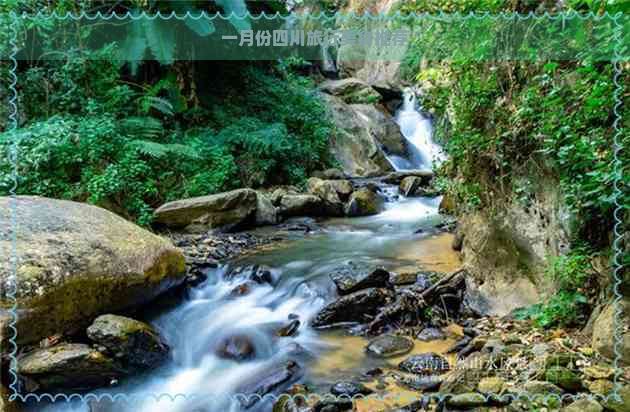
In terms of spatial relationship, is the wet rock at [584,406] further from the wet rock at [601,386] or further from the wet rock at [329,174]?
the wet rock at [329,174]

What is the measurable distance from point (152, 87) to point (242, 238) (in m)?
3.71

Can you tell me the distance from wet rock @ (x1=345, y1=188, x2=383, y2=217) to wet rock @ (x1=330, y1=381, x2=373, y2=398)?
5.16m

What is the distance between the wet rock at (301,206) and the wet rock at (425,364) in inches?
187

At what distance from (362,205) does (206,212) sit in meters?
2.94

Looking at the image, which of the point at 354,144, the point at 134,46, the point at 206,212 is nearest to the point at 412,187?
the point at 354,144

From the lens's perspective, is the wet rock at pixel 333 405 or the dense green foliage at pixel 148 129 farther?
the dense green foliage at pixel 148 129

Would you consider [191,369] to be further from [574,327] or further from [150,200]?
[150,200]

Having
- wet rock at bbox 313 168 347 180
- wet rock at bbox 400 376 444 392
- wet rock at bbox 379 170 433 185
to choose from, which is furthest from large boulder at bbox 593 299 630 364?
wet rock at bbox 313 168 347 180

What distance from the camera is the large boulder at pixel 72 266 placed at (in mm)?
3066

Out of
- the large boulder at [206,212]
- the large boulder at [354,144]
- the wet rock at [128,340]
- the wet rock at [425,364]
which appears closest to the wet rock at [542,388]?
the wet rock at [425,364]

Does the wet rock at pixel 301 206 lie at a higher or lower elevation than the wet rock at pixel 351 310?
higher

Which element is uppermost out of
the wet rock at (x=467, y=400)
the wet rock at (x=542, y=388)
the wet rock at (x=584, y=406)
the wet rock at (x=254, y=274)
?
the wet rock at (x=584, y=406)

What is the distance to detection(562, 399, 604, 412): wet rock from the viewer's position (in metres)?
2.16

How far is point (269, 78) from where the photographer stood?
10.6 metres
